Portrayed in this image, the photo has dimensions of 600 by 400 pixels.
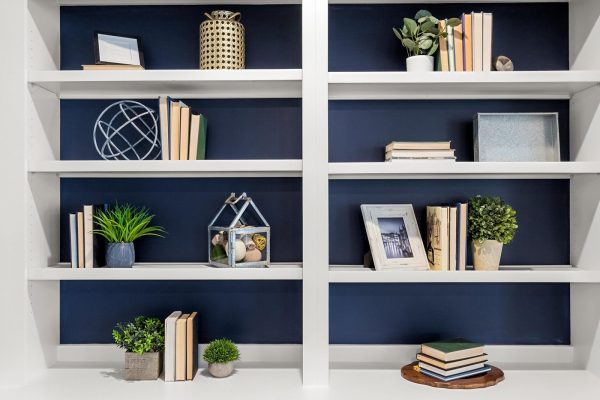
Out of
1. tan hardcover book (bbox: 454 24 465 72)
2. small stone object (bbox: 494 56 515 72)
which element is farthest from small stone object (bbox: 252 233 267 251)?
small stone object (bbox: 494 56 515 72)

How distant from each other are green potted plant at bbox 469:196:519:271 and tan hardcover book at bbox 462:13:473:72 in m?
0.49

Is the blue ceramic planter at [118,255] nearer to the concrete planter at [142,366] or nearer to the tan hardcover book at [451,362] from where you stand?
the concrete planter at [142,366]

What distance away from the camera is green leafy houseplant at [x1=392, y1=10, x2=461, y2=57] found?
203 cm

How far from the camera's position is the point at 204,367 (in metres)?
2.19

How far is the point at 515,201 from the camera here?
7.38 feet

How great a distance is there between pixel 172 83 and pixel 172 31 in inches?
13.7

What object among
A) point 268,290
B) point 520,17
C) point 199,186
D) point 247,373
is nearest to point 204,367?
point 247,373

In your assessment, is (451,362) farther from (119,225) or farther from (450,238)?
(119,225)

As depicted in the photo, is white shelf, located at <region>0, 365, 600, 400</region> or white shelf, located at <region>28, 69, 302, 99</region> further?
white shelf, located at <region>28, 69, 302, 99</region>

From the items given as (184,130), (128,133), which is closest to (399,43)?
(184,130)

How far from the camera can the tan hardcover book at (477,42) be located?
199 centimetres

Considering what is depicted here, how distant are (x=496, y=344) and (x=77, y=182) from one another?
1.81 meters

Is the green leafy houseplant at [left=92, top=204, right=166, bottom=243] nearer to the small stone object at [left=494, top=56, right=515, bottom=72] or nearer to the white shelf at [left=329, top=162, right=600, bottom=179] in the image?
the white shelf at [left=329, top=162, right=600, bottom=179]

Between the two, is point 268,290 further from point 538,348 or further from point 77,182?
point 538,348
